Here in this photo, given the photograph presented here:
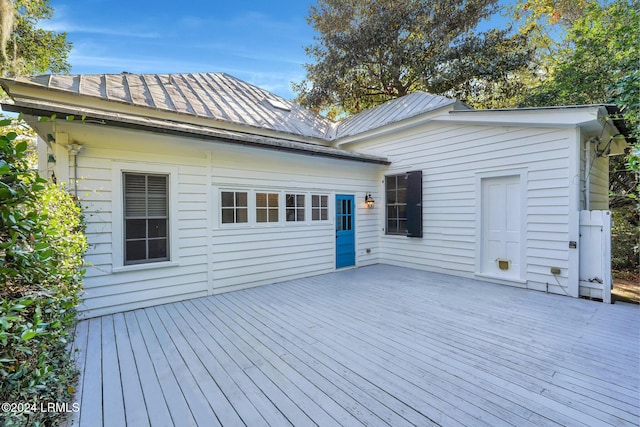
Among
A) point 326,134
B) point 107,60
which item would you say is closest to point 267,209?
point 326,134

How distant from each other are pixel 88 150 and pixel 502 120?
646cm

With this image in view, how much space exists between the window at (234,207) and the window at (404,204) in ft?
12.0

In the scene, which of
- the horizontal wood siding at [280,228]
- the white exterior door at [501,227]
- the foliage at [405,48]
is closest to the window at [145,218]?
the horizontal wood siding at [280,228]

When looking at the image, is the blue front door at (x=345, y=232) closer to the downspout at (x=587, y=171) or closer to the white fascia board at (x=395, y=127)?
the white fascia board at (x=395, y=127)

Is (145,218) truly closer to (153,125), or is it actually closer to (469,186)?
(153,125)

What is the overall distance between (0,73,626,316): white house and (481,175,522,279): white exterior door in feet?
0.08

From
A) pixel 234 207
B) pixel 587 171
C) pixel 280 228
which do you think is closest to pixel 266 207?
pixel 280 228

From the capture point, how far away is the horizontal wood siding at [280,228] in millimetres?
4855

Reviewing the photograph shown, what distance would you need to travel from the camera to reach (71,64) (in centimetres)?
1141

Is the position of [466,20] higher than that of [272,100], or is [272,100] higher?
[466,20]

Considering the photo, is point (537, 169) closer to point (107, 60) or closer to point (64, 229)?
point (64, 229)

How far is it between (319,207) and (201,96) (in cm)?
417

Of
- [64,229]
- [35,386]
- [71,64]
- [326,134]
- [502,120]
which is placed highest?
[71,64]

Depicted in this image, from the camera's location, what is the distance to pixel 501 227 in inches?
204
